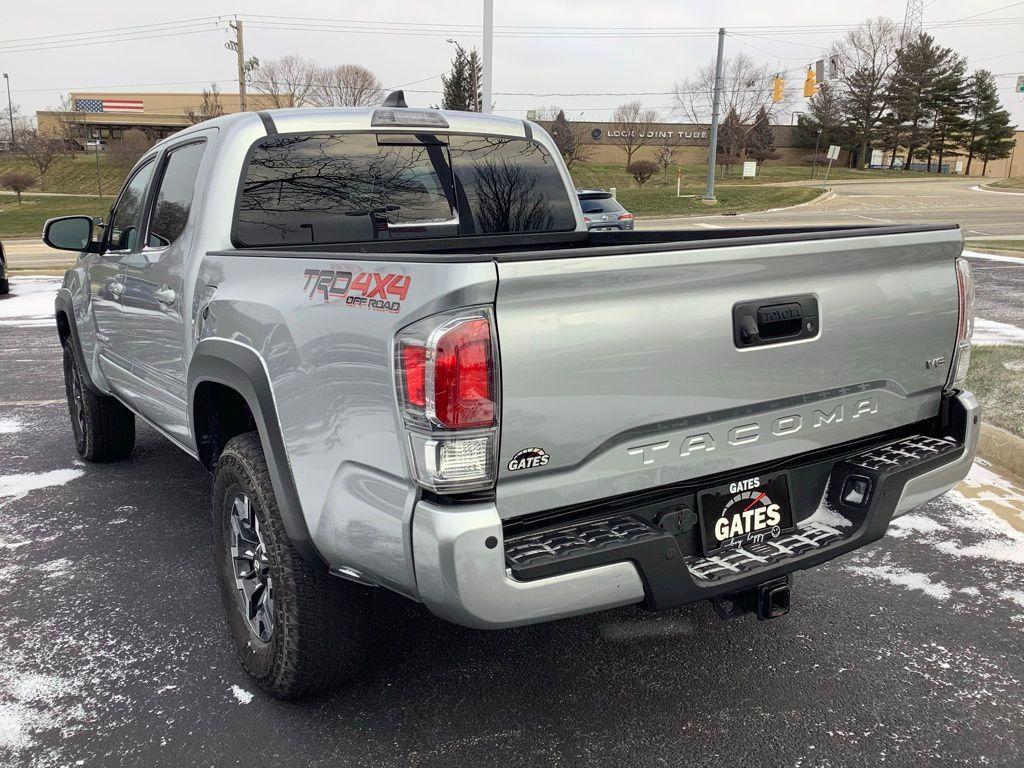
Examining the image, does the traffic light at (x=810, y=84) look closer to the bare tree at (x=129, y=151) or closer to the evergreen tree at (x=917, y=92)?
the bare tree at (x=129, y=151)

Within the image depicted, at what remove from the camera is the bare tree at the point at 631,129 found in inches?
2572

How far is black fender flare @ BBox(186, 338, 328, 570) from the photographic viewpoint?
2504 millimetres

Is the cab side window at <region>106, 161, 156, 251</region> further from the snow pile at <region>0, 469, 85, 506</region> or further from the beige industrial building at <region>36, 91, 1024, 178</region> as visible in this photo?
the beige industrial building at <region>36, 91, 1024, 178</region>

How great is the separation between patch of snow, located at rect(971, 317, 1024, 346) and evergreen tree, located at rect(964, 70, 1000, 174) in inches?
3079

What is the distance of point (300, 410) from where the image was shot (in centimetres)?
248

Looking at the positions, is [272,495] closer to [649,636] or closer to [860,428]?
[649,636]

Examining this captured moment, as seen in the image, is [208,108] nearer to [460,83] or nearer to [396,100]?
[460,83]

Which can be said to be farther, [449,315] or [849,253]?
[849,253]

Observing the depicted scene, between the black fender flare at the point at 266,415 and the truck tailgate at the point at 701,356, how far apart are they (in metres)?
0.73

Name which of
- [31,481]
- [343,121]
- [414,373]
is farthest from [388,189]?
[31,481]

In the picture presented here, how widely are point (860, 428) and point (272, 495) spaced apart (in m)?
1.88

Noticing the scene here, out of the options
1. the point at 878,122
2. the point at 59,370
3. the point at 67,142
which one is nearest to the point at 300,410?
the point at 59,370

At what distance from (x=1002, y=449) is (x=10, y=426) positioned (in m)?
6.76

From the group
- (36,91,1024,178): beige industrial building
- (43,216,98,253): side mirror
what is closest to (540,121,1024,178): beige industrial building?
(36,91,1024,178): beige industrial building
